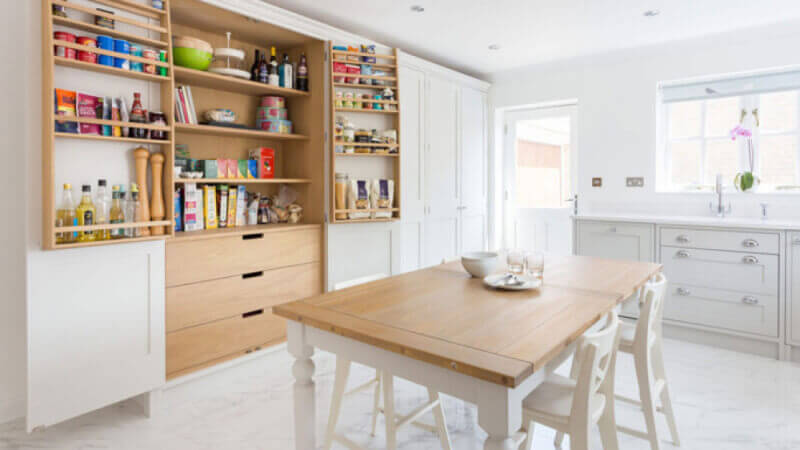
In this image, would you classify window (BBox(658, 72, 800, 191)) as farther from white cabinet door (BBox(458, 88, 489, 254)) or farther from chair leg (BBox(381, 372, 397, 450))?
chair leg (BBox(381, 372, 397, 450))

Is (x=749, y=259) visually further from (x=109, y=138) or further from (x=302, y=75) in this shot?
(x=109, y=138)

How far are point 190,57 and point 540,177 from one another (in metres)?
3.63

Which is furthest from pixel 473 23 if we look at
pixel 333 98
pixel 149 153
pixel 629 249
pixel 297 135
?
pixel 149 153

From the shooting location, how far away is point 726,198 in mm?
3775

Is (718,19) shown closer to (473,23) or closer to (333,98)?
→ (473,23)

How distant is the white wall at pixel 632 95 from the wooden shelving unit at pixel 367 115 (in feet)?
6.06

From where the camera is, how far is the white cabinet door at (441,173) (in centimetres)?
426

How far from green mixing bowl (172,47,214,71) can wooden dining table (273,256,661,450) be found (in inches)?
72.8

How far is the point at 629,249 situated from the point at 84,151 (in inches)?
150

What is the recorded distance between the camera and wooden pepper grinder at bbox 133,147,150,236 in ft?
7.60

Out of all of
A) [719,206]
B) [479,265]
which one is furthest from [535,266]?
[719,206]

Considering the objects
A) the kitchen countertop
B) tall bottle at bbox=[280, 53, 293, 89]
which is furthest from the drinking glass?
tall bottle at bbox=[280, 53, 293, 89]

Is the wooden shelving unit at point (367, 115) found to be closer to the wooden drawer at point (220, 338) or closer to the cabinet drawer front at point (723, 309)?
the wooden drawer at point (220, 338)

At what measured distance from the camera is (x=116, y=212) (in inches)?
88.5
